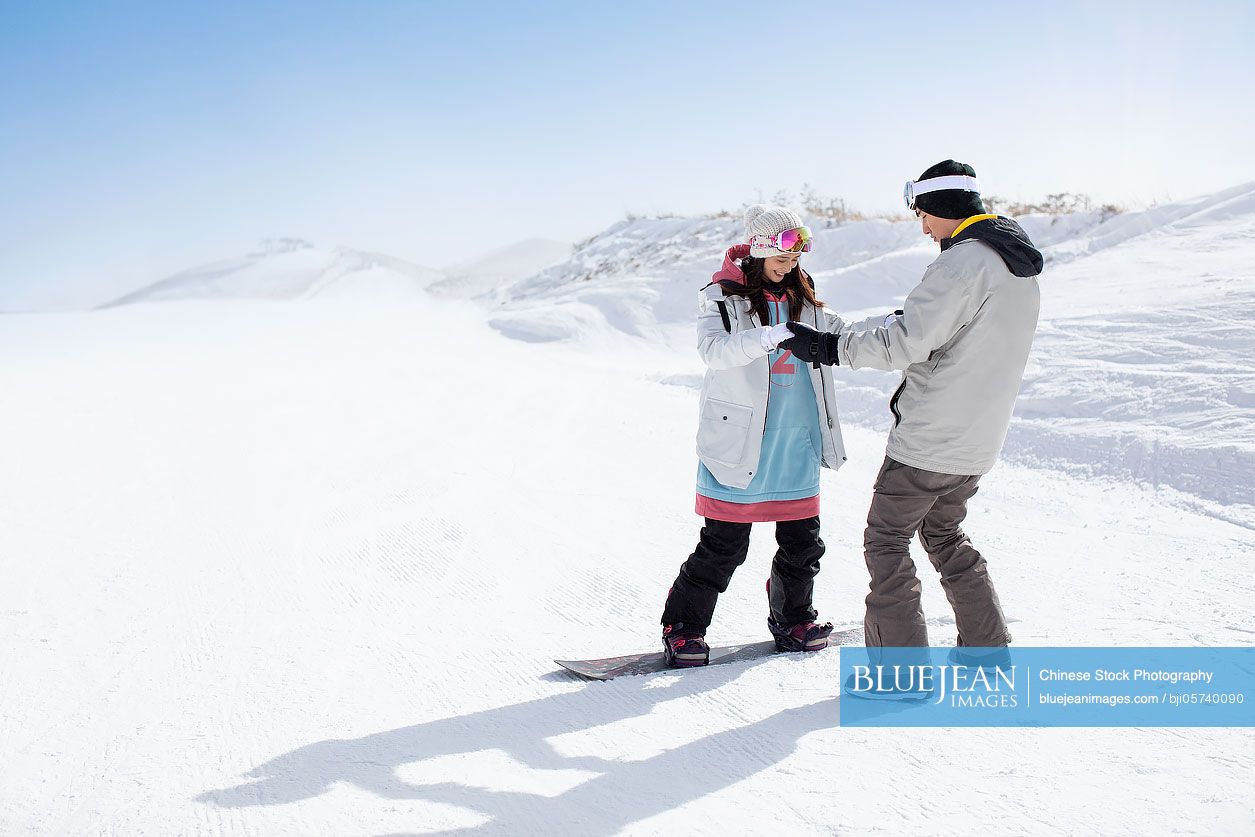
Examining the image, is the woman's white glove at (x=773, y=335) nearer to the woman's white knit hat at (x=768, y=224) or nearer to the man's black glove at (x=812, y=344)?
the man's black glove at (x=812, y=344)

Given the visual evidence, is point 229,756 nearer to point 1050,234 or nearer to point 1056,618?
point 1056,618

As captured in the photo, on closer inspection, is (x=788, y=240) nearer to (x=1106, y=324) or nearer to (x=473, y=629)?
(x=473, y=629)

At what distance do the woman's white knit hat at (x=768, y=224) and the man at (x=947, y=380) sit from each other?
0.39 m

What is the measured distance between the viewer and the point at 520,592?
421 centimetres

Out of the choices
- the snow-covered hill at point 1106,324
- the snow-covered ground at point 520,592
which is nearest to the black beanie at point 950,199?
the snow-covered ground at point 520,592

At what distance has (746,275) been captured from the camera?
3.27m

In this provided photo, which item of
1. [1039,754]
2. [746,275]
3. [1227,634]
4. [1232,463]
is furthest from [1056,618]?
[1232,463]

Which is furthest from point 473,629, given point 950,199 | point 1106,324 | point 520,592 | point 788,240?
point 1106,324

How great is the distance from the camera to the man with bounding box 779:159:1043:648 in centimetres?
274

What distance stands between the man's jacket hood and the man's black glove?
53 centimetres

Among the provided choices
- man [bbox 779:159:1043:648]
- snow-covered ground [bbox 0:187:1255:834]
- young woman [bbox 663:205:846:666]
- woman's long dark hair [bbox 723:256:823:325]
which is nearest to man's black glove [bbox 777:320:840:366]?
man [bbox 779:159:1043:648]

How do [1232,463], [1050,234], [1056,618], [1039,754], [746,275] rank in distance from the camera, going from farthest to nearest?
[1050,234] → [1232,463] → [1056,618] → [746,275] → [1039,754]

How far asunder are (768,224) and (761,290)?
24 cm

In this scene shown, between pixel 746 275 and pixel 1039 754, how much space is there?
1822 millimetres
